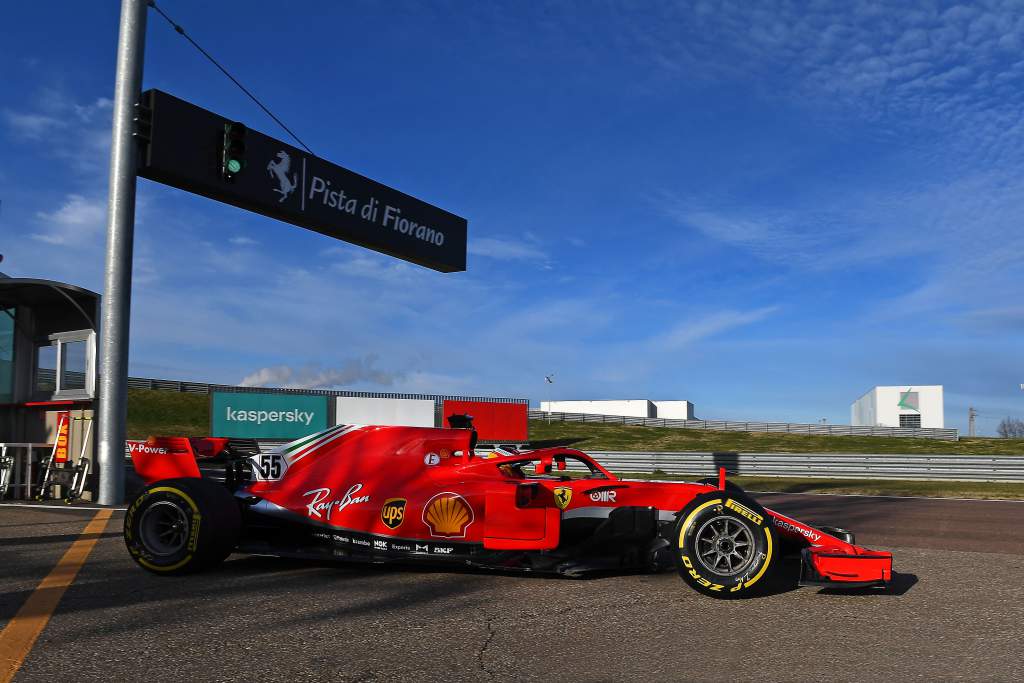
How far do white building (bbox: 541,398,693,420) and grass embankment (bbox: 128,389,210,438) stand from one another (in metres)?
44.5

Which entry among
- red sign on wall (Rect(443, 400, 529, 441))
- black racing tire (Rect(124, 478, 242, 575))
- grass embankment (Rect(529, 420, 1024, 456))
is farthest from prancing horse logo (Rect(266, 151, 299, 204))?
grass embankment (Rect(529, 420, 1024, 456))

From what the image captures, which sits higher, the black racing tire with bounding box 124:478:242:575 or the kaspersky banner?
the kaspersky banner

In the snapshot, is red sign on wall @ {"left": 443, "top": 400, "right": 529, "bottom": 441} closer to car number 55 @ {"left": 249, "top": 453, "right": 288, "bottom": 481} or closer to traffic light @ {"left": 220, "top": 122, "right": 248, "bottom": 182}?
traffic light @ {"left": 220, "top": 122, "right": 248, "bottom": 182}

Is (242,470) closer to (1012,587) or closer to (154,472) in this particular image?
(154,472)

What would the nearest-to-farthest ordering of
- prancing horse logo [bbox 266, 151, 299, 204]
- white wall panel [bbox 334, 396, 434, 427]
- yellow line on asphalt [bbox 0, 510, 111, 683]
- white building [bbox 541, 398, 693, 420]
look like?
yellow line on asphalt [bbox 0, 510, 111, 683]
prancing horse logo [bbox 266, 151, 299, 204]
white wall panel [bbox 334, 396, 434, 427]
white building [bbox 541, 398, 693, 420]

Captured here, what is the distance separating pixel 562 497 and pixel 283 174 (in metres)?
11.4

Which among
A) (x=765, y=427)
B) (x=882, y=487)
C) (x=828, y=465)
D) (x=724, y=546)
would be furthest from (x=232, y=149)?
(x=765, y=427)

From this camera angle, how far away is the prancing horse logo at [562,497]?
6.34 meters

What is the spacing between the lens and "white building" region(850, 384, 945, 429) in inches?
2712

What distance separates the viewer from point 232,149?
41.4 ft

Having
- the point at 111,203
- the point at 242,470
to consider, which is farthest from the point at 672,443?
the point at 242,470

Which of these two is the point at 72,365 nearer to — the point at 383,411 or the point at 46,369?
the point at 46,369

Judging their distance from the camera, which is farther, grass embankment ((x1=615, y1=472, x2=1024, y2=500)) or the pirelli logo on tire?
grass embankment ((x1=615, y1=472, x2=1024, y2=500))

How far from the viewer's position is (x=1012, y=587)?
6289 mm
